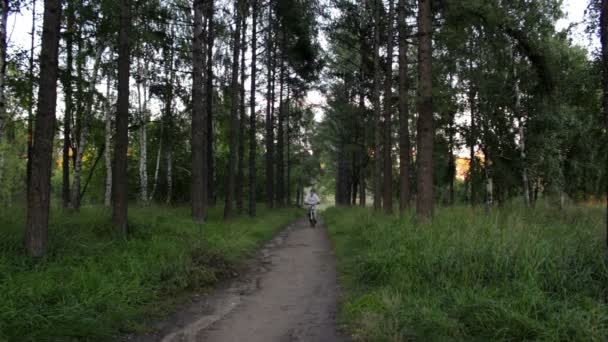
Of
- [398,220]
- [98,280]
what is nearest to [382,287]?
[98,280]

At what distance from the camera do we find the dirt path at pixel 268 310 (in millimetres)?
4719

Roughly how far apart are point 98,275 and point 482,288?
5.21 m

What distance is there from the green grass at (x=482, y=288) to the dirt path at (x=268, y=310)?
1.31ft

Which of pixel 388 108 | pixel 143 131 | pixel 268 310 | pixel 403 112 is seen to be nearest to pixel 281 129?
pixel 143 131

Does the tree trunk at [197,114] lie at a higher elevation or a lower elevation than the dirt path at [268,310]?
higher

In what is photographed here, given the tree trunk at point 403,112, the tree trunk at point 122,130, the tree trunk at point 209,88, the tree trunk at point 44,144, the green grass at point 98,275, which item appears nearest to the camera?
the green grass at point 98,275

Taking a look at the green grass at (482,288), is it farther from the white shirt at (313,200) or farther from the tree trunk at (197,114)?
the white shirt at (313,200)

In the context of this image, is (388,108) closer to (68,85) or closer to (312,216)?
(312,216)

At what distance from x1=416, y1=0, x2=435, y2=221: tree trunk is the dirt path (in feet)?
9.45

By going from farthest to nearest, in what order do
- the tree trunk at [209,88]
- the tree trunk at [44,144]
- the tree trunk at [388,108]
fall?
the tree trunk at [209,88] → the tree trunk at [388,108] → the tree trunk at [44,144]

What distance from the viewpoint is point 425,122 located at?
984cm

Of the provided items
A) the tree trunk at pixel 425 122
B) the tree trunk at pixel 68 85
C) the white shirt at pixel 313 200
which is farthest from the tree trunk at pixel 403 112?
the tree trunk at pixel 68 85

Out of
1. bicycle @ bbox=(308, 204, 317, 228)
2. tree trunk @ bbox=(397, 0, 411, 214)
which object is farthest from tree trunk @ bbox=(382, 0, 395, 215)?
bicycle @ bbox=(308, 204, 317, 228)

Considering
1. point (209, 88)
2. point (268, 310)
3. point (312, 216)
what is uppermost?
point (209, 88)
